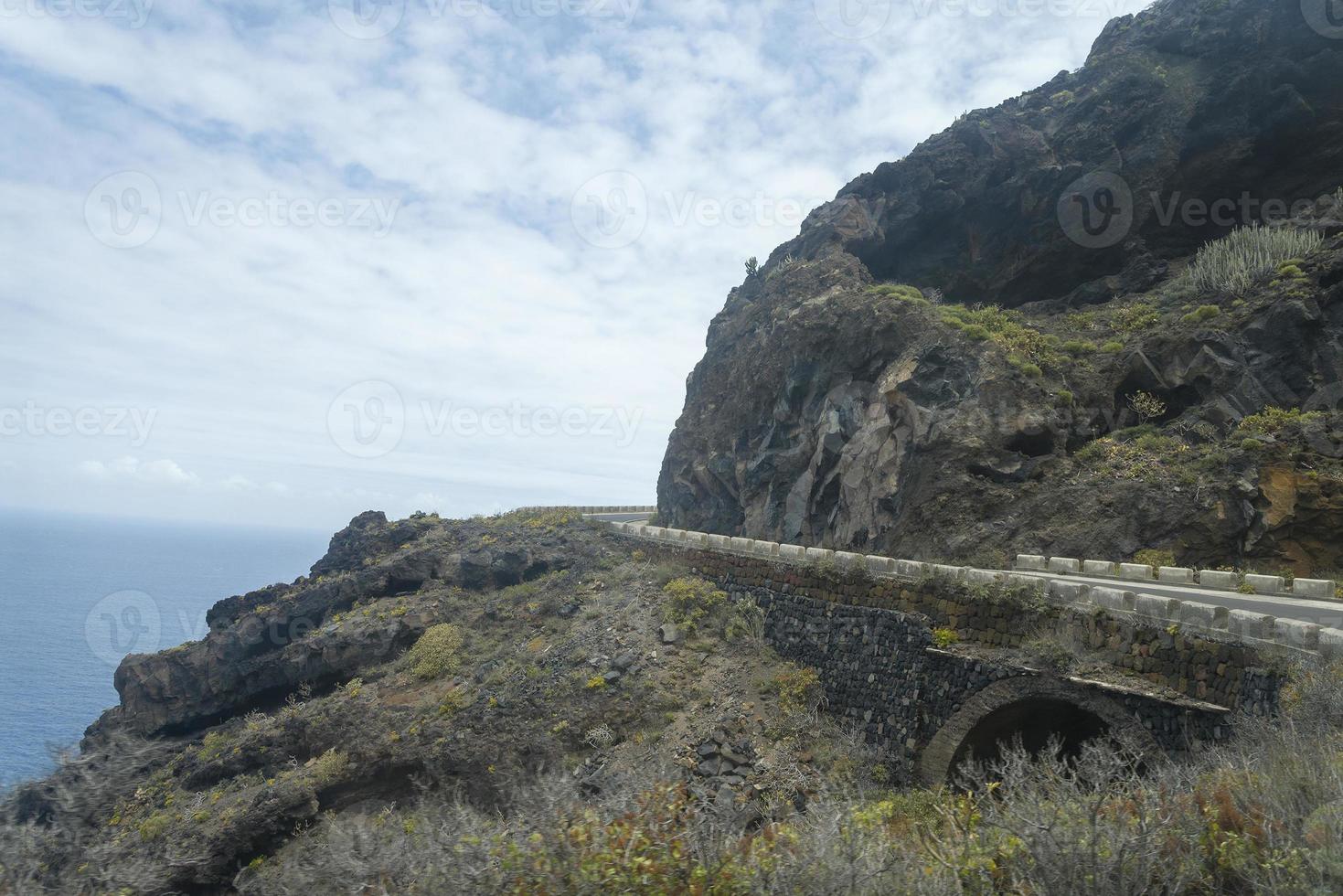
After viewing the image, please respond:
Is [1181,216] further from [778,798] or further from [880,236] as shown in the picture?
[778,798]

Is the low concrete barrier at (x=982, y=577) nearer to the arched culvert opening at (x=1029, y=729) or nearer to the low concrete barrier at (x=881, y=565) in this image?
the low concrete barrier at (x=881, y=565)

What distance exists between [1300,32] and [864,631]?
3852cm

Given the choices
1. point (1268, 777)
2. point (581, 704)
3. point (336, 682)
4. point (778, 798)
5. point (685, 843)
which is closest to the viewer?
point (1268, 777)

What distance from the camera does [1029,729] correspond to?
18.3 meters

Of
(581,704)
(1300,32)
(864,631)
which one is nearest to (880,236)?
(1300,32)

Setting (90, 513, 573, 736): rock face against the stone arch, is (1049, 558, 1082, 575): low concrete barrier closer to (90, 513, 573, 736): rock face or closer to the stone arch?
the stone arch

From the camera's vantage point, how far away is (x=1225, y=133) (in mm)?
37031

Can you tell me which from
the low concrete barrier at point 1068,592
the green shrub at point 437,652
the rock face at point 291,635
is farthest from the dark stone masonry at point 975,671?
the rock face at point 291,635

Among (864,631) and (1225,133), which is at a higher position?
(1225,133)

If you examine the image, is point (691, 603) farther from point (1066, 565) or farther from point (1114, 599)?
point (1114, 599)

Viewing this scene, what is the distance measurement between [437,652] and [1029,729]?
67.9 feet

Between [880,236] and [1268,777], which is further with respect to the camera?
[880,236]

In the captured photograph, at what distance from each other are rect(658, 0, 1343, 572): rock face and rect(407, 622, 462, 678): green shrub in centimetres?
1425

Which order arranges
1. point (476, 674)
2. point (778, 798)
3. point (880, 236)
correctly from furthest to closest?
point (880, 236)
point (476, 674)
point (778, 798)
